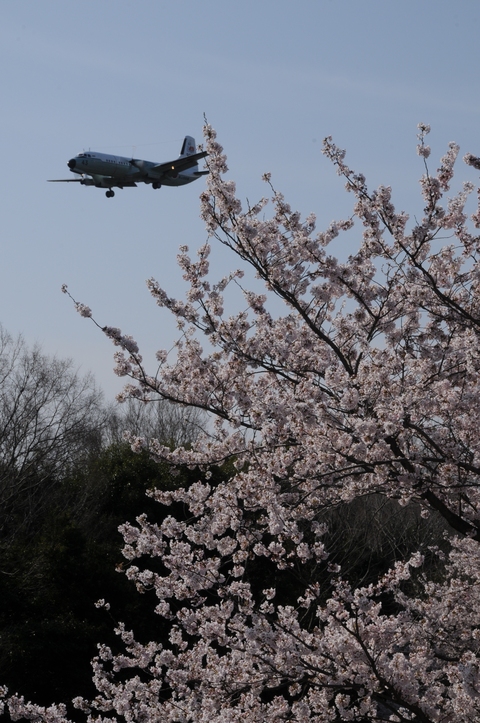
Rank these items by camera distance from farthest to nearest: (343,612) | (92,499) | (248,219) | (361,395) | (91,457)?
(91,457) < (92,499) < (248,219) < (343,612) < (361,395)

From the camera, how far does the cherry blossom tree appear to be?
5.49 meters

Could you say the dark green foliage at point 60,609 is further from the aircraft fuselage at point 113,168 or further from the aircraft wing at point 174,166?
the aircraft fuselage at point 113,168

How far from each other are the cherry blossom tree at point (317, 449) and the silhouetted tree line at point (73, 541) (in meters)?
3.64

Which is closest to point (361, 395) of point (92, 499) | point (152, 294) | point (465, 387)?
point (465, 387)

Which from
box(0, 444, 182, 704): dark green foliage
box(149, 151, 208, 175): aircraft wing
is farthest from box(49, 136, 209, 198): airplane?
box(0, 444, 182, 704): dark green foliage

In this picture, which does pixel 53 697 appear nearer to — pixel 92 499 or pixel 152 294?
pixel 92 499

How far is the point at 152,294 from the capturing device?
6.62 metres

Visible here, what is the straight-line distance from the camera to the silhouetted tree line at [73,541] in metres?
13.7

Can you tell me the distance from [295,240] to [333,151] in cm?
79

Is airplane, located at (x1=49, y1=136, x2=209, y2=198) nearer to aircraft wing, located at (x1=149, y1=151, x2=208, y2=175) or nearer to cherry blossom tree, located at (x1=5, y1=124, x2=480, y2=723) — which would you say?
aircraft wing, located at (x1=149, y1=151, x2=208, y2=175)

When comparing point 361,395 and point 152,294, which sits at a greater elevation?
point 152,294

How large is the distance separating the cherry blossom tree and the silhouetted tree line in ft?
12.0

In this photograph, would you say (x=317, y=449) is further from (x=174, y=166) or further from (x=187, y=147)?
(x=187, y=147)

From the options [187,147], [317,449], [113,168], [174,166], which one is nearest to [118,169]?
[113,168]
